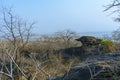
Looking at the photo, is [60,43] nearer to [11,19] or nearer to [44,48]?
[44,48]

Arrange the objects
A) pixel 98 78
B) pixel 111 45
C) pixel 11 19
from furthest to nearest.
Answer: pixel 111 45, pixel 11 19, pixel 98 78

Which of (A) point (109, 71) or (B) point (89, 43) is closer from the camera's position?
(A) point (109, 71)

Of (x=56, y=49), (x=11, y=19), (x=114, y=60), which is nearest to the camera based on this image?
(x=114, y=60)

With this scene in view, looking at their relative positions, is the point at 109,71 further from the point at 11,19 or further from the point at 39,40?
the point at 39,40

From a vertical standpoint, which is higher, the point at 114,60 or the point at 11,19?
the point at 11,19

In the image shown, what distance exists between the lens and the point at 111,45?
26500 mm

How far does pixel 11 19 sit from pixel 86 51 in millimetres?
10397

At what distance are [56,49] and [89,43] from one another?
3.94 metres

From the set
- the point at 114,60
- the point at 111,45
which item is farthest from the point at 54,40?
the point at 114,60

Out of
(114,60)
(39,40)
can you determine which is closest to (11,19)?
(114,60)

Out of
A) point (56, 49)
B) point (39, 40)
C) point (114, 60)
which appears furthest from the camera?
point (39, 40)

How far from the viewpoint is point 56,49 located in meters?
30.0

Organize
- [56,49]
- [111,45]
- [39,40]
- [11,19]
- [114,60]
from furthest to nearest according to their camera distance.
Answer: [39,40] → [56,49] → [111,45] → [11,19] → [114,60]

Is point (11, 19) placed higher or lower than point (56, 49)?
higher
